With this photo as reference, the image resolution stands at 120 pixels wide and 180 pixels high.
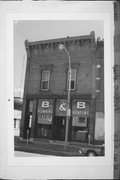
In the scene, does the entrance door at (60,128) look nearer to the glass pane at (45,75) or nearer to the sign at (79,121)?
the sign at (79,121)

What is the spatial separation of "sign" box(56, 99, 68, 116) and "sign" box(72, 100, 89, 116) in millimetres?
108

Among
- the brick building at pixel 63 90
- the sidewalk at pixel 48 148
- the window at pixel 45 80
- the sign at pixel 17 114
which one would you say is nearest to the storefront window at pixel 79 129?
the brick building at pixel 63 90

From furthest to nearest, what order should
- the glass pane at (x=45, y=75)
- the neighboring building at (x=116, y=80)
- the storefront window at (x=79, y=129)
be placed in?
the glass pane at (x=45, y=75)
the storefront window at (x=79, y=129)
the neighboring building at (x=116, y=80)

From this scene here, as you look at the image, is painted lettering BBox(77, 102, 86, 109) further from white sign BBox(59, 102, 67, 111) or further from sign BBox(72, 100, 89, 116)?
white sign BBox(59, 102, 67, 111)

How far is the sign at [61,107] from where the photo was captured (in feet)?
8.89

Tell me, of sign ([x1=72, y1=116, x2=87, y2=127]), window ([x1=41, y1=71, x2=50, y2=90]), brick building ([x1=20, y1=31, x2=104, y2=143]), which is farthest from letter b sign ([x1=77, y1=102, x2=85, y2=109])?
window ([x1=41, y1=71, x2=50, y2=90])

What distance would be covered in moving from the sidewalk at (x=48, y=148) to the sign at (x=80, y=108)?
0.44 m

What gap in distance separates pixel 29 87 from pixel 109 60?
111cm

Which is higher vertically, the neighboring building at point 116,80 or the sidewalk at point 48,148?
the neighboring building at point 116,80

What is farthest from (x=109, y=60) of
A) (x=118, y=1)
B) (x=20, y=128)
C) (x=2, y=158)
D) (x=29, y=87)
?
(x=2, y=158)

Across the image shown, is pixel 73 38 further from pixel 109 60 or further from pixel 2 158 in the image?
pixel 2 158

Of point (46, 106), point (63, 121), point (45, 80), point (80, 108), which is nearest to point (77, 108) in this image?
point (80, 108)

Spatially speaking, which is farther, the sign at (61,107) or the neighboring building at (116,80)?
the sign at (61,107)

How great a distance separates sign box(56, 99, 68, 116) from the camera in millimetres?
2710
